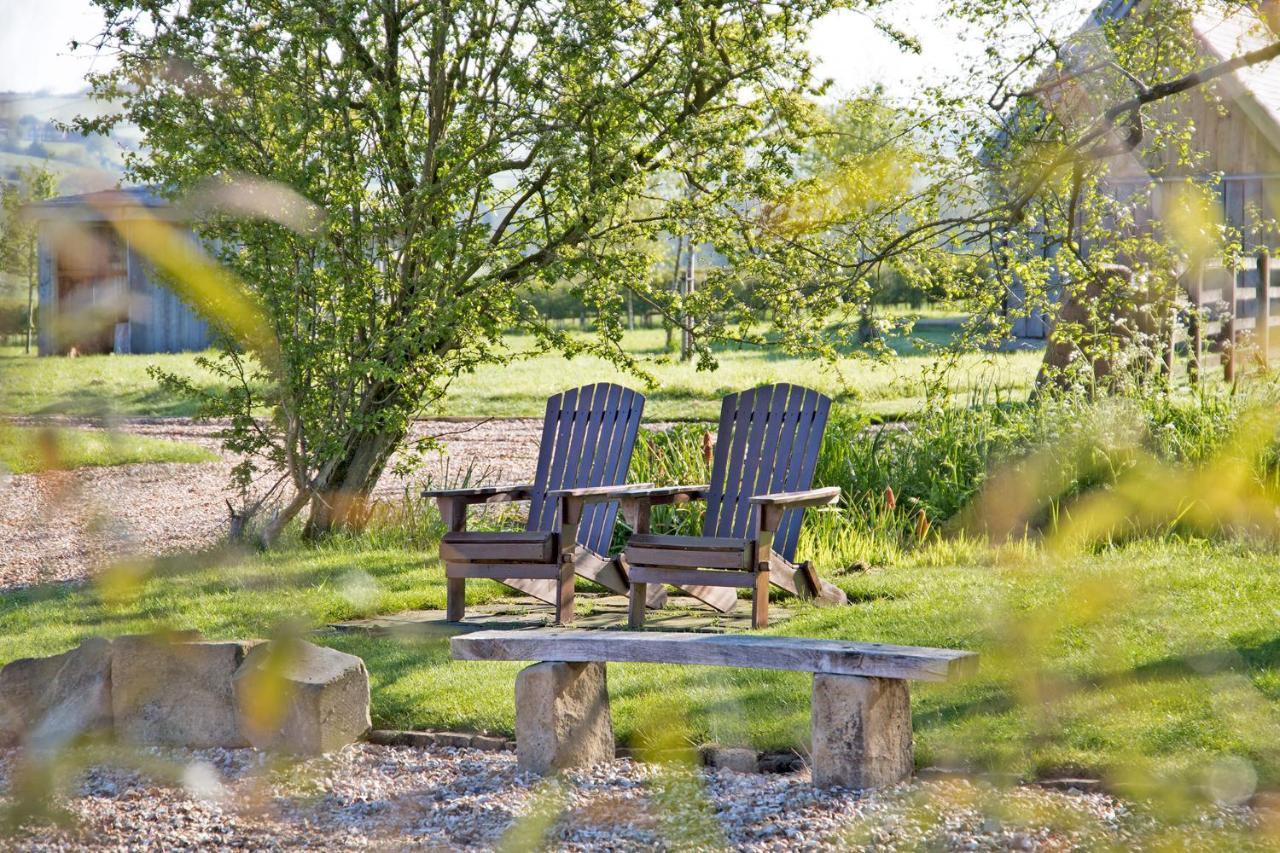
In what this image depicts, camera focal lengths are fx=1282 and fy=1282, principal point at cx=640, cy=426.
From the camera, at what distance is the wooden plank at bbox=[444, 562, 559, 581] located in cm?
539

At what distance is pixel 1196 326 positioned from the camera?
9516 millimetres

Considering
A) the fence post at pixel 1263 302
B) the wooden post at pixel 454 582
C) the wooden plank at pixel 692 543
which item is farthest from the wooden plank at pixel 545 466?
the fence post at pixel 1263 302

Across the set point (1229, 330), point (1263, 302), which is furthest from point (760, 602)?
point (1263, 302)

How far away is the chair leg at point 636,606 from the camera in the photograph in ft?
17.1

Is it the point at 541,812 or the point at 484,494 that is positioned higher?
the point at 484,494

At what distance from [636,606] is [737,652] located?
6.25 feet

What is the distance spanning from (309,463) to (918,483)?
11.4 feet

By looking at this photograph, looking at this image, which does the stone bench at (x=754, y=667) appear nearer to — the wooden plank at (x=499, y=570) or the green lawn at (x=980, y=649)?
the green lawn at (x=980, y=649)

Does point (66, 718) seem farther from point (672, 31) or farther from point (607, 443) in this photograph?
point (672, 31)

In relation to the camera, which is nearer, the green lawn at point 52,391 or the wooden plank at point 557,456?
the green lawn at point 52,391

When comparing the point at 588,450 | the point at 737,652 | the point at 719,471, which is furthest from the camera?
the point at 588,450

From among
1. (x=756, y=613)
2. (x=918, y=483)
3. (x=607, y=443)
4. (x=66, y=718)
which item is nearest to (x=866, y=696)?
(x=756, y=613)

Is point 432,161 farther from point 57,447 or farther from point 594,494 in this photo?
point 57,447

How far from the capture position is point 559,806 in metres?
3.26
